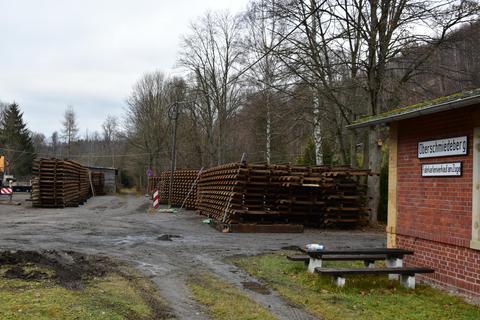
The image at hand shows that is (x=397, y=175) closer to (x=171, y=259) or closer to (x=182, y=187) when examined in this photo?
(x=171, y=259)

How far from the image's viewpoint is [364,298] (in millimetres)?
7578

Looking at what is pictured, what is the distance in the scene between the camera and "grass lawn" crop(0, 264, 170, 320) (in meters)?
6.19

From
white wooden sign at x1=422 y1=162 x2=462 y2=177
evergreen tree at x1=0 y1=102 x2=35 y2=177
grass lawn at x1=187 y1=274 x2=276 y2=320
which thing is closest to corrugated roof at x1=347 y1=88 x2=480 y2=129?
white wooden sign at x1=422 y1=162 x2=462 y2=177

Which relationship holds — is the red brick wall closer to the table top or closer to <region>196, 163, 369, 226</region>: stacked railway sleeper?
the table top

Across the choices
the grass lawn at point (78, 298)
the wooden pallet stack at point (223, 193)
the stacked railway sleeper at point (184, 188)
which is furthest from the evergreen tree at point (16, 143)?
the grass lawn at point (78, 298)

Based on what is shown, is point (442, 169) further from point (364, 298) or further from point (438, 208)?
point (364, 298)

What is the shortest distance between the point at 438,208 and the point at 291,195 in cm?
1123

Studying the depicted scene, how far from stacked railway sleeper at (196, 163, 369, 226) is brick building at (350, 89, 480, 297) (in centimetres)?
920

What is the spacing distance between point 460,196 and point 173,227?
13.1 metres

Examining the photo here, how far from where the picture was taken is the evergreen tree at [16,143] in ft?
245

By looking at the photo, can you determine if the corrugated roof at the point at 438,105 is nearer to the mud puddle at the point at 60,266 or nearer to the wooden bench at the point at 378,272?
the wooden bench at the point at 378,272

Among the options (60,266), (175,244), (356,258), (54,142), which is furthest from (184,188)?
(54,142)

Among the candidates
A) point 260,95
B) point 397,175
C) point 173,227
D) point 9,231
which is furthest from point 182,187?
point 397,175

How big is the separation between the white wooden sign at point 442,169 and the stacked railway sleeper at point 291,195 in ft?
33.6
